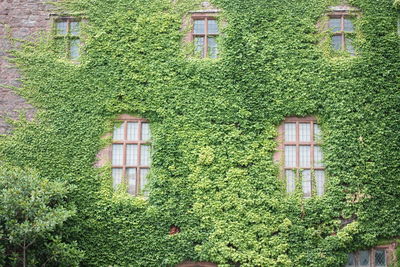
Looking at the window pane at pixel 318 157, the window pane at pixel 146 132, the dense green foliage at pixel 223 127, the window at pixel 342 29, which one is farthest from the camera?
the window at pixel 342 29

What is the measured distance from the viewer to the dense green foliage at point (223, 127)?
41.7 ft

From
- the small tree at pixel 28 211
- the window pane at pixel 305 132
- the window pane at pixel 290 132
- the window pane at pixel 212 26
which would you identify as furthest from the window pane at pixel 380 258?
the small tree at pixel 28 211

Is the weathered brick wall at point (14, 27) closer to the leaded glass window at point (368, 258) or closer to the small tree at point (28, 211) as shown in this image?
the small tree at point (28, 211)

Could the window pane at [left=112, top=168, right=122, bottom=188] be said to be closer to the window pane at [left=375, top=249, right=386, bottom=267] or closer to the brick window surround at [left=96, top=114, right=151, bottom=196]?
the brick window surround at [left=96, top=114, right=151, bottom=196]

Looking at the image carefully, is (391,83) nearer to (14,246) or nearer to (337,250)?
(337,250)

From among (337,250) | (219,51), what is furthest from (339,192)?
(219,51)

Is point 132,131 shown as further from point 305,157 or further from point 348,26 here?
point 348,26

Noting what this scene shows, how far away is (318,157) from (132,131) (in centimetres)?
492

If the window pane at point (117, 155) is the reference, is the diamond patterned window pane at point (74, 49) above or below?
above

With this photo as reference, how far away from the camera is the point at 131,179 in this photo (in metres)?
13.4

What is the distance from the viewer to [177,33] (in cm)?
1383

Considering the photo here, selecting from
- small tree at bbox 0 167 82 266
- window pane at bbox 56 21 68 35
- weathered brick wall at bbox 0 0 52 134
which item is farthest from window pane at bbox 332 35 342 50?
small tree at bbox 0 167 82 266

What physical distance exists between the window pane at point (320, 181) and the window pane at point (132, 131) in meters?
4.80

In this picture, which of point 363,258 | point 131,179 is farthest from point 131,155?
point 363,258
